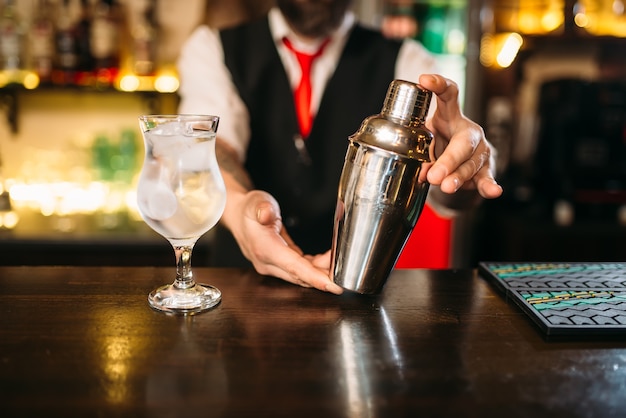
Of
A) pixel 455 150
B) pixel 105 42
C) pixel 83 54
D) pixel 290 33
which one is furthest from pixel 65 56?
pixel 455 150

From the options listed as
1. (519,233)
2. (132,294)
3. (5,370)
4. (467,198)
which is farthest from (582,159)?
(5,370)

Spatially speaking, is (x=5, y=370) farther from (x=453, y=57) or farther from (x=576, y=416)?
(x=453, y=57)

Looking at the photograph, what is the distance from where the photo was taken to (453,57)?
10.7 feet

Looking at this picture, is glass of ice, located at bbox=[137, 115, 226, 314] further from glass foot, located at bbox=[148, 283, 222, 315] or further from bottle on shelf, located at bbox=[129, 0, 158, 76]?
bottle on shelf, located at bbox=[129, 0, 158, 76]

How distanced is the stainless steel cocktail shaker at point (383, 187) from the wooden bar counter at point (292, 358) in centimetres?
8

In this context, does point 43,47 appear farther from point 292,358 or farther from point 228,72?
point 292,358

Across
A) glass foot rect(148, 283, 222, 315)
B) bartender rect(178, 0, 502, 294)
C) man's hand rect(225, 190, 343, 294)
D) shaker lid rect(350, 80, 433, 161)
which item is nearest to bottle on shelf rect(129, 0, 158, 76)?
bartender rect(178, 0, 502, 294)

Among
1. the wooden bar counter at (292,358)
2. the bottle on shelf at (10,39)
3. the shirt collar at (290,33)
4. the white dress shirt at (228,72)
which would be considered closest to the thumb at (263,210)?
the wooden bar counter at (292,358)

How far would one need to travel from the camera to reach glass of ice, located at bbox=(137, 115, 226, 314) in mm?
834

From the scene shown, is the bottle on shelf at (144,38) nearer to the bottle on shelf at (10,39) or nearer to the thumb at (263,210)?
the bottle on shelf at (10,39)

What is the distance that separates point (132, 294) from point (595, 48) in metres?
3.69

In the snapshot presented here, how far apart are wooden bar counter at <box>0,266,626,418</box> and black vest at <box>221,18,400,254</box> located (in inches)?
36.5

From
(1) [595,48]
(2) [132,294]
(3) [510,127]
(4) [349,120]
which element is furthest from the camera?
(1) [595,48]

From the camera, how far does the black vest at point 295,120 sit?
1909mm
